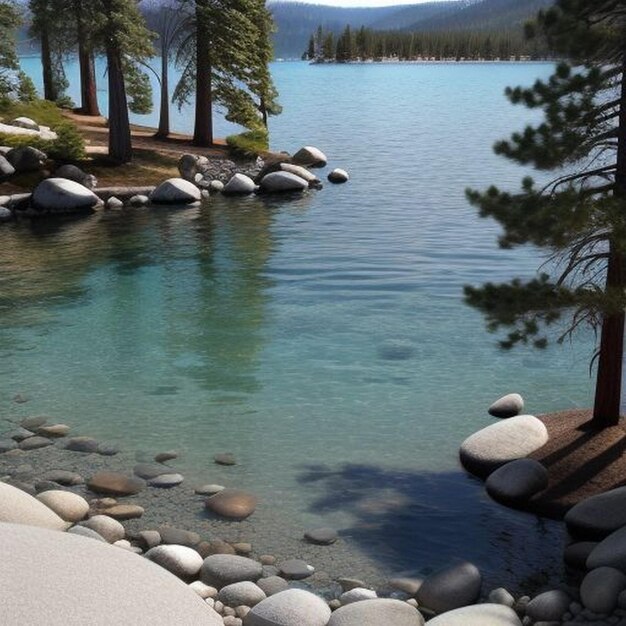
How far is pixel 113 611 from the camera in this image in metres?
5.83

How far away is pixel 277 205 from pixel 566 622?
23.4 meters

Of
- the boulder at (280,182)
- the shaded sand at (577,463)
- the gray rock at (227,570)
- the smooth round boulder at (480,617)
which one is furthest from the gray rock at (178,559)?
the boulder at (280,182)

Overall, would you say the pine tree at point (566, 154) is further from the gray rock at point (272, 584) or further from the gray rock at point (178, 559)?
the gray rock at point (178, 559)

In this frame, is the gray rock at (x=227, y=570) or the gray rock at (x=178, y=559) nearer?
the gray rock at (x=227, y=570)

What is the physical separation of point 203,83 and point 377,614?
3215cm

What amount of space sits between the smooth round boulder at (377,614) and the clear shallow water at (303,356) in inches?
49.5

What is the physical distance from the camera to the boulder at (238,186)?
31938 mm

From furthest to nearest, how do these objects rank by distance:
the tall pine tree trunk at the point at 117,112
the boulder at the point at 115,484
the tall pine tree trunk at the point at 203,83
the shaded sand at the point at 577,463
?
the tall pine tree trunk at the point at 203,83 < the tall pine tree trunk at the point at 117,112 < the boulder at the point at 115,484 < the shaded sand at the point at 577,463

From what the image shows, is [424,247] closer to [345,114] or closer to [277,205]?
[277,205]

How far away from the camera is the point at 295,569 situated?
8.67 m

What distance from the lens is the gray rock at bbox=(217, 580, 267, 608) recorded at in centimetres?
809

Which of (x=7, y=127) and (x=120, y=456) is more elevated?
(x=7, y=127)

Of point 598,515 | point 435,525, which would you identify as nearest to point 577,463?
point 598,515

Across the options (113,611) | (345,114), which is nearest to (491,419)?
(113,611)
